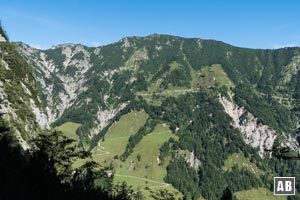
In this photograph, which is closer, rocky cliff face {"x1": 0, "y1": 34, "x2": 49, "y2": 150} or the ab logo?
the ab logo

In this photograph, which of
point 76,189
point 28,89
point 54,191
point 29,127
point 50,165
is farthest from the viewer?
point 28,89

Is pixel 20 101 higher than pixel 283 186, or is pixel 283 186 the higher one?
pixel 20 101

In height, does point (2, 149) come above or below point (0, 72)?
below

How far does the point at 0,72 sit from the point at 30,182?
13354 cm

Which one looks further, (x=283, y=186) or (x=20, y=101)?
(x=20, y=101)

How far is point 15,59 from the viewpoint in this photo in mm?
198500

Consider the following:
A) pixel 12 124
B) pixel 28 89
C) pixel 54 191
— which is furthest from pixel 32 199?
pixel 28 89

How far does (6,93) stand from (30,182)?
116m

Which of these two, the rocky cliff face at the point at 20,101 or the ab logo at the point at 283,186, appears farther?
the rocky cliff face at the point at 20,101

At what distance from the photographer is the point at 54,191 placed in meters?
42.2

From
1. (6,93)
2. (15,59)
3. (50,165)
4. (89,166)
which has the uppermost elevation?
(15,59)

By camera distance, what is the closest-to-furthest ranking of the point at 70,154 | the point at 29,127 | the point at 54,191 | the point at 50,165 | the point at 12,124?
the point at 54,191 → the point at 50,165 → the point at 70,154 → the point at 12,124 → the point at 29,127

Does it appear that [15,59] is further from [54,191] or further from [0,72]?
[54,191]

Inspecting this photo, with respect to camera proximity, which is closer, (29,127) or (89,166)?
(89,166)
